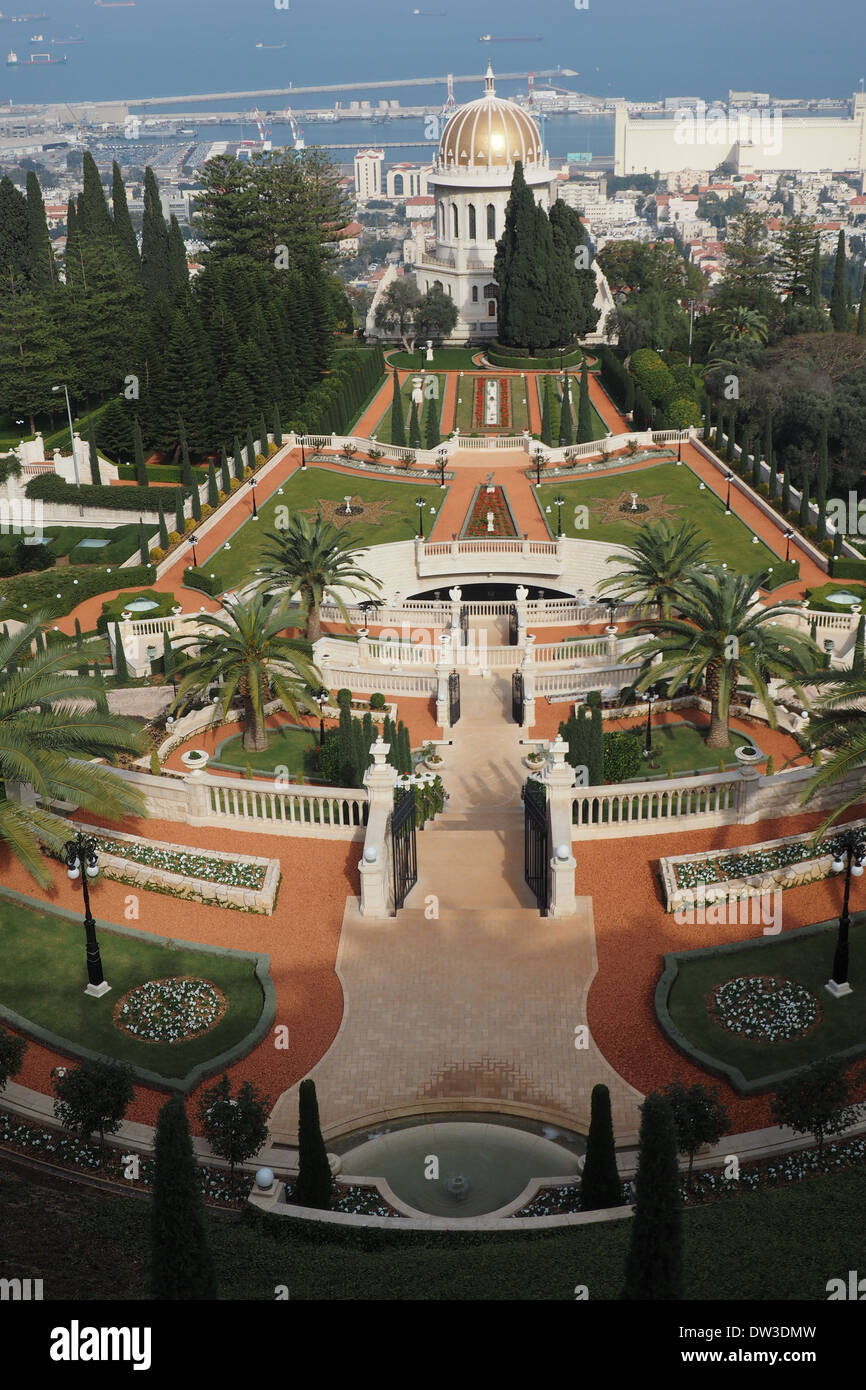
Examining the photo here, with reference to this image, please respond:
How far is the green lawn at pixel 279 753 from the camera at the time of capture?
3819 cm

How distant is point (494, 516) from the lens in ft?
220

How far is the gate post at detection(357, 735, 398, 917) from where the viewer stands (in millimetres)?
29844

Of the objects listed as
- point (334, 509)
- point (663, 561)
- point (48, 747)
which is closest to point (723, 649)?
point (663, 561)

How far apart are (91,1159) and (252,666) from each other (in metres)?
16.7

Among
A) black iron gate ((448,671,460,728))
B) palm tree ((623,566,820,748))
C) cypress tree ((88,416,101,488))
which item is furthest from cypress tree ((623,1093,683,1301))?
cypress tree ((88,416,101,488))

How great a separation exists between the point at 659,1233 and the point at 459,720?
28.2 m

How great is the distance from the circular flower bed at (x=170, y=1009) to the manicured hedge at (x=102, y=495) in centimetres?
4301

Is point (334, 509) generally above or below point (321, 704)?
above

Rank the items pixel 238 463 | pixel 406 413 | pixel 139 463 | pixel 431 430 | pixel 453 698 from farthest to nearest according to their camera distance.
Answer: pixel 406 413 → pixel 431 430 → pixel 238 463 → pixel 139 463 → pixel 453 698

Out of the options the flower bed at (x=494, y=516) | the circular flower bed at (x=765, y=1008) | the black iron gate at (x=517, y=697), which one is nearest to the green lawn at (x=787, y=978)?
the circular flower bed at (x=765, y=1008)

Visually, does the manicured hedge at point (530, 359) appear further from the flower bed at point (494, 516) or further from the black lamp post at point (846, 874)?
the black lamp post at point (846, 874)

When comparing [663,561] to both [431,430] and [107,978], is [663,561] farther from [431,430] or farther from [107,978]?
[431,430]

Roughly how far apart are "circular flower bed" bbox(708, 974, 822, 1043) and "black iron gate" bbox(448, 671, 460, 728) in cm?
1746

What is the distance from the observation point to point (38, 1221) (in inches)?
809
